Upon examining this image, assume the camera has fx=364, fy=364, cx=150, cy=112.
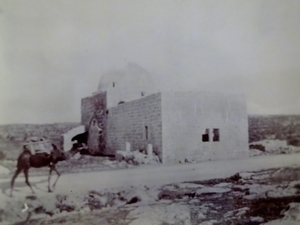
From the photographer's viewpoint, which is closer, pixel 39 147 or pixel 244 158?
pixel 39 147

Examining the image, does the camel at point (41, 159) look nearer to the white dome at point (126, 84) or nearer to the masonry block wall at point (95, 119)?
the masonry block wall at point (95, 119)

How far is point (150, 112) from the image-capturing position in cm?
316

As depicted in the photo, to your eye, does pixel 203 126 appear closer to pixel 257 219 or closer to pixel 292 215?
pixel 257 219

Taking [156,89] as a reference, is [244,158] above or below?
below

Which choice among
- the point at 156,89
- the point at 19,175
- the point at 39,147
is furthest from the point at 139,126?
the point at 19,175

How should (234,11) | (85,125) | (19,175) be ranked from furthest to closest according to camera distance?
(234,11) → (85,125) → (19,175)

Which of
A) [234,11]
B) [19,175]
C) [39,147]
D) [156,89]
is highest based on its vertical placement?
[234,11]

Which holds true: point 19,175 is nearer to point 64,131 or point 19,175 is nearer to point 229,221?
point 64,131

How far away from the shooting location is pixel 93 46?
2916 mm

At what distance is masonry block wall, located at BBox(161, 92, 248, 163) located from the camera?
317 cm

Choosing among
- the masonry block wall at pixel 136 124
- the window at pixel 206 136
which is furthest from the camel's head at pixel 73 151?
the window at pixel 206 136

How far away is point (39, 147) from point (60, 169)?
233 mm

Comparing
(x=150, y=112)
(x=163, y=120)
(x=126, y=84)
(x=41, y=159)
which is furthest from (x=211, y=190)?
(x=41, y=159)

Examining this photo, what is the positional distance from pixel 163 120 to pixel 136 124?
0.24 meters
